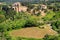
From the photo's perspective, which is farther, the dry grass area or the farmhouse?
the farmhouse

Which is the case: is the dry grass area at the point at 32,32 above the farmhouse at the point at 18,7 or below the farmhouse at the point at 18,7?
below

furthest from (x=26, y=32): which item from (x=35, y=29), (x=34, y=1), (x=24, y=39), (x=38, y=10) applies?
(x=34, y=1)

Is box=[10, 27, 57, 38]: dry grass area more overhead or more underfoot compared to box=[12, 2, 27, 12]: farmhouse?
more underfoot

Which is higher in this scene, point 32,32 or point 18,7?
point 18,7

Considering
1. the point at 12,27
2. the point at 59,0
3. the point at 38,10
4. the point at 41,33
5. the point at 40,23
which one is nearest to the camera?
the point at 41,33

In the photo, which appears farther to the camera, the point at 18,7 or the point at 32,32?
the point at 18,7

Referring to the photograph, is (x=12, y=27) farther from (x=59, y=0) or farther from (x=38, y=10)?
(x=59, y=0)

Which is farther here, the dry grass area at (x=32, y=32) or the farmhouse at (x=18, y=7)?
the farmhouse at (x=18, y=7)

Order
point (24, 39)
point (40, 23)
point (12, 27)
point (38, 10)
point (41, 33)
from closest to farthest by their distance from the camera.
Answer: point (24, 39) → point (41, 33) → point (12, 27) → point (40, 23) → point (38, 10)
